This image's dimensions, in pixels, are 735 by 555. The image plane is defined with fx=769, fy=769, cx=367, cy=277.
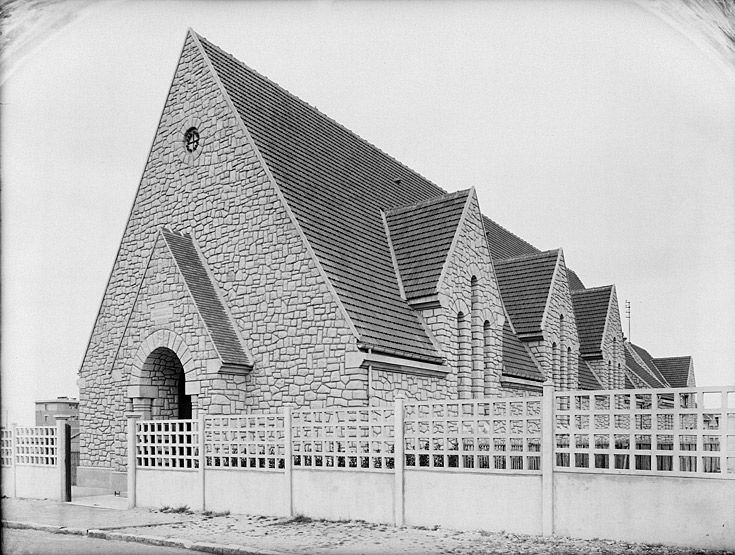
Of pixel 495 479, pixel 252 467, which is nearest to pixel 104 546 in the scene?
pixel 252 467

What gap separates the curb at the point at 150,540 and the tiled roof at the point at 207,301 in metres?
4.26

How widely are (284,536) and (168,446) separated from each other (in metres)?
4.24

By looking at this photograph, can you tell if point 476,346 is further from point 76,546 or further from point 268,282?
point 76,546

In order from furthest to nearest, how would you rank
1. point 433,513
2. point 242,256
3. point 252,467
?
point 242,256 < point 252,467 < point 433,513

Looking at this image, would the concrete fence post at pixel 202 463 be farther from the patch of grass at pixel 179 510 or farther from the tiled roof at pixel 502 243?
the tiled roof at pixel 502 243

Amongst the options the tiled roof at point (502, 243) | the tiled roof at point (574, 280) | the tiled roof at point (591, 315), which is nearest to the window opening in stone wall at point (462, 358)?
the tiled roof at point (502, 243)

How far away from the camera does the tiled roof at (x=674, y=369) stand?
46531mm

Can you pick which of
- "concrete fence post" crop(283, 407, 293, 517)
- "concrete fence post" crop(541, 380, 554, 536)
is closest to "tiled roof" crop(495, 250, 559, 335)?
"concrete fence post" crop(283, 407, 293, 517)

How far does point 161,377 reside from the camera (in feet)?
52.7

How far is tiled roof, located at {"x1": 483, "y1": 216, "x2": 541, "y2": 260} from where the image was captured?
29.8 meters

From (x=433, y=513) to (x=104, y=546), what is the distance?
14.8 ft

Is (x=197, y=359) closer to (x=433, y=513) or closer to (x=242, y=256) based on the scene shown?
(x=242, y=256)

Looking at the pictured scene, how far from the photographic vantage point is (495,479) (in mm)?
10484

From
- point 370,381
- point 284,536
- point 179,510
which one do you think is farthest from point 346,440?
point 179,510
